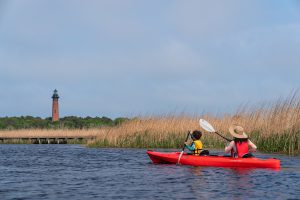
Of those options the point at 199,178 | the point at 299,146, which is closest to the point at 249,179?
the point at 199,178

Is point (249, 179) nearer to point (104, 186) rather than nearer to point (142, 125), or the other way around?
point (104, 186)

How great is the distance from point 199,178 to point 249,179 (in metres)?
1.07

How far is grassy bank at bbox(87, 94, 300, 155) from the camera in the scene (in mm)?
17281

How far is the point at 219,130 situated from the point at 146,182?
36.2 feet

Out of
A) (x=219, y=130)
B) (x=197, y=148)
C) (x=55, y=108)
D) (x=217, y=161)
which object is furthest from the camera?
(x=55, y=108)

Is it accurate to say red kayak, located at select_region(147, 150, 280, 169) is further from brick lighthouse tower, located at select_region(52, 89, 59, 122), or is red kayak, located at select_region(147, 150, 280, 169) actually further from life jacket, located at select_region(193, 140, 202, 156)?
brick lighthouse tower, located at select_region(52, 89, 59, 122)

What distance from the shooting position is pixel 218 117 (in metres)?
22.9

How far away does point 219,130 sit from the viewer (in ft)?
72.3

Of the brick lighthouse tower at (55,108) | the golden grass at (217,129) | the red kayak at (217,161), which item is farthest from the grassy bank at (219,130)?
the brick lighthouse tower at (55,108)

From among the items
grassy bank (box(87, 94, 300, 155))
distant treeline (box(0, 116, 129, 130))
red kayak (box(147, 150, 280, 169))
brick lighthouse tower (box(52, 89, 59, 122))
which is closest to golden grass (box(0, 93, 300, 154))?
grassy bank (box(87, 94, 300, 155))

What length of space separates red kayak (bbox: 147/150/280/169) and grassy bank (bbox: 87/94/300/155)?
12.5 ft

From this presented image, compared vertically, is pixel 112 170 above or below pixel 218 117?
below

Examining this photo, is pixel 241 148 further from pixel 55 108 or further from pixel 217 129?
pixel 55 108

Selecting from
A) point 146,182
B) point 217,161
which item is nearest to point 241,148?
point 217,161
